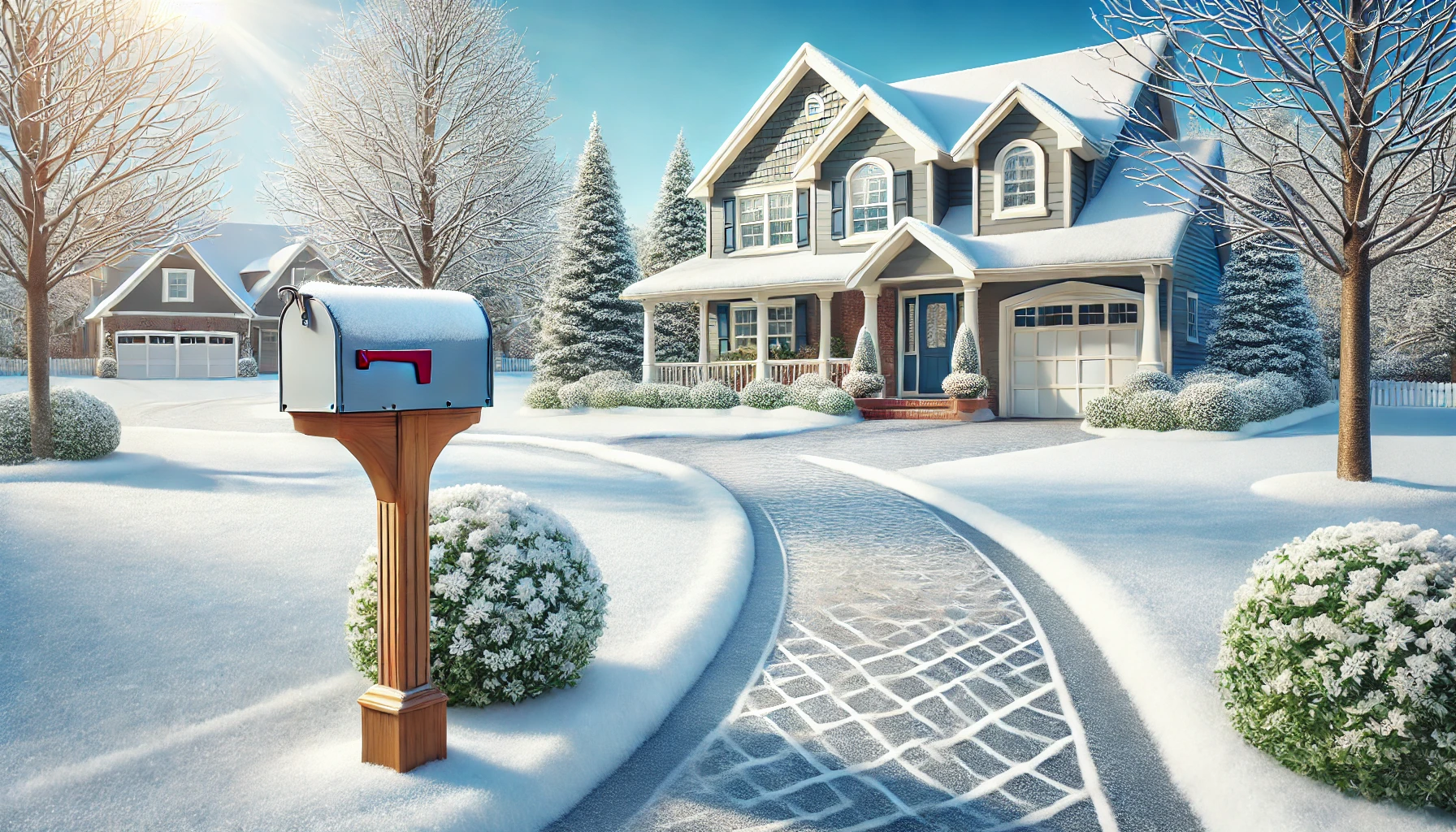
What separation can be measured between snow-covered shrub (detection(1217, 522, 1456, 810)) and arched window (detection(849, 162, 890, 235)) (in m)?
19.1

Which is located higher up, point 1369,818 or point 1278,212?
point 1278,212

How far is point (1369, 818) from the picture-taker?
3.10 metres

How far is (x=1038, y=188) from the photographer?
19875mm

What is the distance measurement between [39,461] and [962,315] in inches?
696

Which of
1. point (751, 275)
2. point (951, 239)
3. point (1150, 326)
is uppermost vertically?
point (951, 239)

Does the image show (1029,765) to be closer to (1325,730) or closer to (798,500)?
(1325,730)

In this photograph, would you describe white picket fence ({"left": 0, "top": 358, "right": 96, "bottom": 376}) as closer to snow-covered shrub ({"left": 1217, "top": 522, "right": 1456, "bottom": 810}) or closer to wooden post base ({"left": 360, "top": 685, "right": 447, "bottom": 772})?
wooden post base ({"left": 360, "top": 685, "right": 447, "bottom": 772})

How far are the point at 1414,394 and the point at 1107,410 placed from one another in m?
16.4

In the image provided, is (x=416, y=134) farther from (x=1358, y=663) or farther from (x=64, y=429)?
(x=1358, y=663)

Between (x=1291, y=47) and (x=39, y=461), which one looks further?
(x=39, y=461)

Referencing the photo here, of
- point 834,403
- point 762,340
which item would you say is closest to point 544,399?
point 762,340

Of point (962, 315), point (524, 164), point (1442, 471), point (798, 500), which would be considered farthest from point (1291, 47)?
point (524, 164)

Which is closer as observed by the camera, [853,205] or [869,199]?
[869,199]

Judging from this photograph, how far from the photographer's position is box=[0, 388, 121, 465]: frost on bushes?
10914 mm
